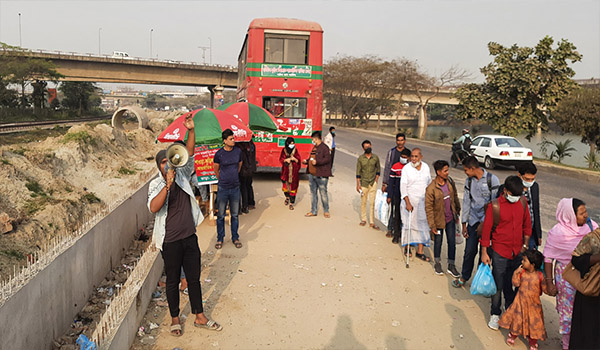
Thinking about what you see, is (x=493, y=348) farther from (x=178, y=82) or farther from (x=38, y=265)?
(x=178, y=82)

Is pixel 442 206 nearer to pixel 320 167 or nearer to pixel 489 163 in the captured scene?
pixel 320 167

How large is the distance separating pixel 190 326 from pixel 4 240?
3750 millimetres

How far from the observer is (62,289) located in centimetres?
475

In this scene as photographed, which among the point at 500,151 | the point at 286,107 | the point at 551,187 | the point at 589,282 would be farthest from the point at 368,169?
the point at 500,151

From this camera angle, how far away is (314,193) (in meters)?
9.45

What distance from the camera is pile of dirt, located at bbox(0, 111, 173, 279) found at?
6.99 m

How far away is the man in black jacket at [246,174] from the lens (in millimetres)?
9273

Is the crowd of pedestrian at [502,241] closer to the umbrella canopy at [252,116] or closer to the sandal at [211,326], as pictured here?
the sandal at [211,326]

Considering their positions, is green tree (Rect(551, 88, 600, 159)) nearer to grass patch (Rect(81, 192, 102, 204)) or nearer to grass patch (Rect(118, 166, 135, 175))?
grass patch (Rect(118, 166, 135, 175))

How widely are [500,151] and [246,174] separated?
1288cm

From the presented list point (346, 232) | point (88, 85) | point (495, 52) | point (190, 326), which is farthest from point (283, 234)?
point (88, 85)

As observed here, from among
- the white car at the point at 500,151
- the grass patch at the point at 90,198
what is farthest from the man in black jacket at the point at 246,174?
the white car at the point at 500,151

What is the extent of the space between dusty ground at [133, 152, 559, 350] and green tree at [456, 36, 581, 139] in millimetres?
18909

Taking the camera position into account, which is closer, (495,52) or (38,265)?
(38,265)
